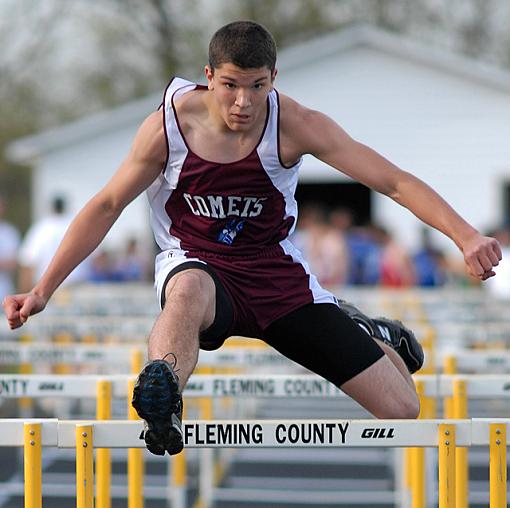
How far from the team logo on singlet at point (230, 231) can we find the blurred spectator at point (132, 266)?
1483 cm

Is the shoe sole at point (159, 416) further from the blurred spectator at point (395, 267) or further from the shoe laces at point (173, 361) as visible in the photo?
the blurred spectator at point (395, 267)

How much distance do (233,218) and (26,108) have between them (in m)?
35.0

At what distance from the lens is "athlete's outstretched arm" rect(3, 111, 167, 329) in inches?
189

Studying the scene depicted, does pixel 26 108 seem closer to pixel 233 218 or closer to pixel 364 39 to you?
pixel 364 39

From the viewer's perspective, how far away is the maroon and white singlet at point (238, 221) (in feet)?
15.8

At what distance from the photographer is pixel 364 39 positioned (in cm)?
2162

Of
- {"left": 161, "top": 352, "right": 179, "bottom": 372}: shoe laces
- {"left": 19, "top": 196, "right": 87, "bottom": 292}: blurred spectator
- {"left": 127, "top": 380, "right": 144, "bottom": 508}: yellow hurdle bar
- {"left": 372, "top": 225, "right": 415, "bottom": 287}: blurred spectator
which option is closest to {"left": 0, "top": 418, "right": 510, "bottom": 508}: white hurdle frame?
{"left": 161, "top": 352, "right": 179, "bottom": 372}: shoe laces

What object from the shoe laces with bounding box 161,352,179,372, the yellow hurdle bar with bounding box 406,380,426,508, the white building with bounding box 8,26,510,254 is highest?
the white building with bounding box 8,26,510,254

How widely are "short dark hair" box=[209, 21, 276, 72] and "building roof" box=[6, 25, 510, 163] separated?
16.9 metres

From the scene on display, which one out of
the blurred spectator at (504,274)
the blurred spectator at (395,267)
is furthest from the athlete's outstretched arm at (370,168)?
the blurred spectator at (395,267)

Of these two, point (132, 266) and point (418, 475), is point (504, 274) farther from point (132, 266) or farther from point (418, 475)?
point (418, 475)

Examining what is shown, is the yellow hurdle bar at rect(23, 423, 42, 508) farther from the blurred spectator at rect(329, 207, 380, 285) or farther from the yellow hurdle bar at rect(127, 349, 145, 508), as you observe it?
the blurred spectator at rect(329, 207, 380, 285)

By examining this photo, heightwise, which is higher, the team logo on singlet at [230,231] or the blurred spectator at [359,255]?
the blurred spectator at [359,255]

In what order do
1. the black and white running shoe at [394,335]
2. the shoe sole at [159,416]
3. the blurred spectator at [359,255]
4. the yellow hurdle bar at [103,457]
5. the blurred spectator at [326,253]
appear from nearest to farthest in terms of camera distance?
the shoe sole at [159,416] → the yellow hurdle bar at [103,457] → the black and white running shoe at [394,335] → the blurred spectator at [326,253] → the blurred spectator at [359,255]
